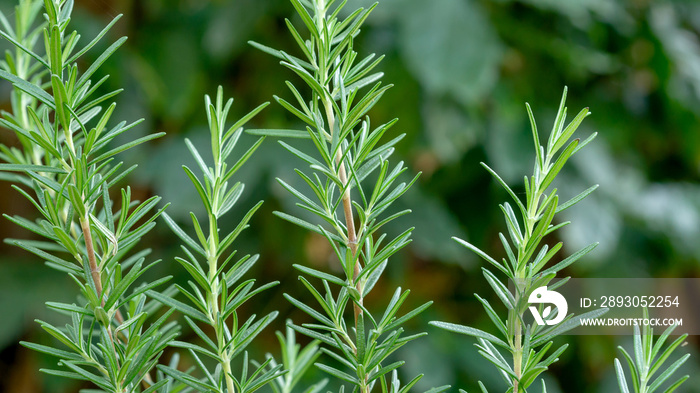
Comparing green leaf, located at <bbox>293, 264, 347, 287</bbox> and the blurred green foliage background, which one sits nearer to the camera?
green leaf, located at <bbox>293, 264, 347, 287</bbox>

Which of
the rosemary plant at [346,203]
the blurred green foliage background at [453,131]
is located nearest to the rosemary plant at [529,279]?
the rosemary plant at [346,203]

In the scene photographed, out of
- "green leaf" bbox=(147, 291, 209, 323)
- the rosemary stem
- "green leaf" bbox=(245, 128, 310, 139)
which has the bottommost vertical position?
"green leaf" bbox=(147, 291, 209, 323)

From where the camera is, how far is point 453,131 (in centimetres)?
70

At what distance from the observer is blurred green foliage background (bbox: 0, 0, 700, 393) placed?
0.64 meters

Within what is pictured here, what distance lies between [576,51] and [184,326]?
1.81 feet

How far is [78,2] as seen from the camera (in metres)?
0.80

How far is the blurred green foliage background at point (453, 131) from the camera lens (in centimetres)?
64

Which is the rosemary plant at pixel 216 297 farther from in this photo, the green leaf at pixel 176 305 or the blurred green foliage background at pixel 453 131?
the blurred green foliage background at pixel 453 131

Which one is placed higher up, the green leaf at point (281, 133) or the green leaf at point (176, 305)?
the green leaf at point (281, 133)

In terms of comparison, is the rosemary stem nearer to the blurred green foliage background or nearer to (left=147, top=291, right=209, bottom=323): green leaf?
(left=147, top=291, right=209, bottom=323): green leaf

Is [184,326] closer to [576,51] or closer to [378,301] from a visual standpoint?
[378,301]

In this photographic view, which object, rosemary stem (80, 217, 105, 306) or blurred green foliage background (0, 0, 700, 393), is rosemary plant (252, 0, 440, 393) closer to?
rosemary stem (80, 217, 105, 306)

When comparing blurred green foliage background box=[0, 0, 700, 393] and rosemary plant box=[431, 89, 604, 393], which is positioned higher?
blurred green foliage background box=[0, 0, 700, 393]

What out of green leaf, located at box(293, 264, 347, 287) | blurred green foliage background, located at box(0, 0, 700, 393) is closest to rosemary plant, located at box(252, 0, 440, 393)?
green leaf, located at box(293, 264, 347, 287)
